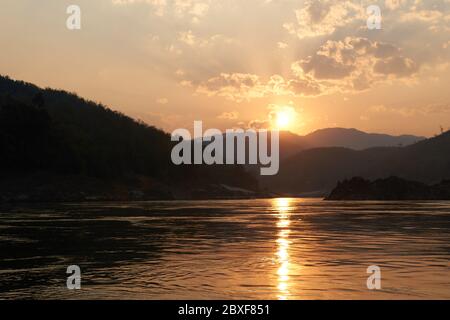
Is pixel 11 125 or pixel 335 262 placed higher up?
pixel 11 125

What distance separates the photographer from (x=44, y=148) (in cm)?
19500

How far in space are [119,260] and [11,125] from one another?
6712 inches

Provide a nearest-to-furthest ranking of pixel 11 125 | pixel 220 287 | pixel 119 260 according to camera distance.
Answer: pixel 220 287 < pixel 119 260 < pixel 11 125

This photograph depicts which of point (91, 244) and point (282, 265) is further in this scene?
point (91, 244)

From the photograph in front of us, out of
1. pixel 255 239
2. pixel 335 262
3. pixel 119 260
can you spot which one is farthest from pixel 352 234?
pixel 119 260

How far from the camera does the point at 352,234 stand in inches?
1911

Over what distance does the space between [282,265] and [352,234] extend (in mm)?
21266

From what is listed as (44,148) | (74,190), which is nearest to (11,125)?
(44,148)

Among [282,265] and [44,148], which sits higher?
[44,148]

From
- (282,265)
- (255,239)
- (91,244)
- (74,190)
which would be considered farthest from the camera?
(74,190)
